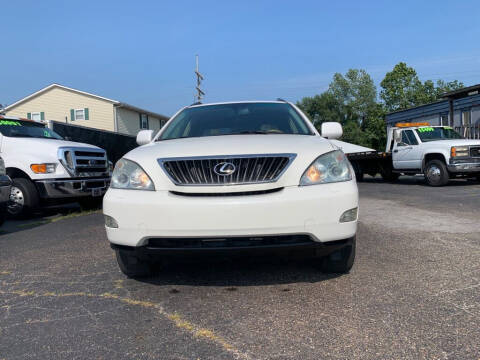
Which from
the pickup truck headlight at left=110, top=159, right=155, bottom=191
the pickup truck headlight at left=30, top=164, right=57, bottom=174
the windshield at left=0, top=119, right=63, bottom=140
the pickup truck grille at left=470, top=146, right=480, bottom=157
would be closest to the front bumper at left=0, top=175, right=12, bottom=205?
the pickup truck headlight at left=30, top=164, right=57, bottom=174

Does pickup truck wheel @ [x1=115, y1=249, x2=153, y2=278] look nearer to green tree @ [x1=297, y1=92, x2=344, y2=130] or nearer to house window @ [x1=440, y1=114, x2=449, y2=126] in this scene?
house window @ [x1=440, y1=114, x2=449, y2=126]

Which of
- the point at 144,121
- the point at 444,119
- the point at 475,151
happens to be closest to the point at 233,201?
the point at 475,151

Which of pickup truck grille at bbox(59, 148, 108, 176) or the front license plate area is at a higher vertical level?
pickup truck grille at bbox(59, 148, 108, 176)

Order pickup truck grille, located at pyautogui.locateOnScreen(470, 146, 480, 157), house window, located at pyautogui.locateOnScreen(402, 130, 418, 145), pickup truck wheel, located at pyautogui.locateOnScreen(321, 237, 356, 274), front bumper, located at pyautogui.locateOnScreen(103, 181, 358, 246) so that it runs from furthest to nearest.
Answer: house window, located at pyautogui.locateOnScreen(402, 130, 418, 145) → pickup truck grille, located at pyautogui.locateOnScreen(470, 146, 480, 157) → pickup truck wheel, located at pyautogui.locateOnScreen(321, 237, 356, 274) → front bumper, located at pyautogui.locateOnScreen(103, 181, 358, 246)

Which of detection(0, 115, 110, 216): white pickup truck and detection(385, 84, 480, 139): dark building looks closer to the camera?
detection(0, 115, 110, 216): white pickup truck

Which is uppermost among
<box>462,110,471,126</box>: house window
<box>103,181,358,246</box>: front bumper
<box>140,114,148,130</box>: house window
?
<box>140,114,148,130</box>: house window

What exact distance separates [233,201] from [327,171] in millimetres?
751

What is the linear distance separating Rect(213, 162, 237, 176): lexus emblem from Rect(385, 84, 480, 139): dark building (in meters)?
19.2

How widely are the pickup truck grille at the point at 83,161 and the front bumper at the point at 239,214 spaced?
5848mm

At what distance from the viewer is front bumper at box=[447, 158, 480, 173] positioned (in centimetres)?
1204

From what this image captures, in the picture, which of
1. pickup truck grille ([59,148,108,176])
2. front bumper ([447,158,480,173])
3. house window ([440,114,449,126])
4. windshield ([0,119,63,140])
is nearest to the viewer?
pickup truck grille ([59,148,108,176])

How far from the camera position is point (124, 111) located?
33.6 m

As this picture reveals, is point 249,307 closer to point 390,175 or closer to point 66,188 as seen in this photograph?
point 66,188

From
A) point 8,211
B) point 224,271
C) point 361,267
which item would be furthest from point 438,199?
point 8,211
